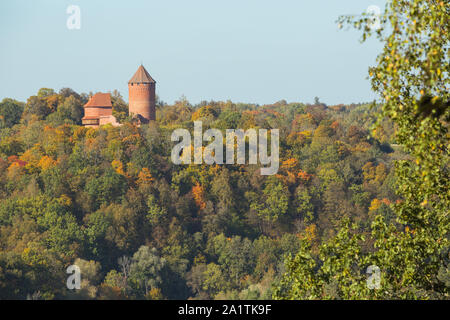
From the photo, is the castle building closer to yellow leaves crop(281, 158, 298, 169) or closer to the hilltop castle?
the hilltop castle

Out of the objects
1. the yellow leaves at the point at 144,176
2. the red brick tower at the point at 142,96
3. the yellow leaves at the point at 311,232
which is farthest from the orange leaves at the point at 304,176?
the red brick tower at the point at 142,96

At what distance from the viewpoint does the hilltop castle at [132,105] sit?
65000 millimetres

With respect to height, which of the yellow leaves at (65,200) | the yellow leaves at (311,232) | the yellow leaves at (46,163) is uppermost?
the yellow leaves at (46,163)

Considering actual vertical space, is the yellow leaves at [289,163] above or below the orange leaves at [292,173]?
above

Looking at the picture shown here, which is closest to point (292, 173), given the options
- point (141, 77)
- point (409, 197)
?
point (141, 77)

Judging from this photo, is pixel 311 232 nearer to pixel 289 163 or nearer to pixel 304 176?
pixel 304 176

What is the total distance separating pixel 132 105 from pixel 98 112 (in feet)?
9.99

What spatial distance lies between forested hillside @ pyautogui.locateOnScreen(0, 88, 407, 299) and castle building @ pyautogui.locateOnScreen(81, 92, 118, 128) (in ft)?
3.50

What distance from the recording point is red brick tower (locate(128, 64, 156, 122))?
216 ft

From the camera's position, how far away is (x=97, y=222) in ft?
174

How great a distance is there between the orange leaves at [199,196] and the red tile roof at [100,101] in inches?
478

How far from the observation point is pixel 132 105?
219 ft

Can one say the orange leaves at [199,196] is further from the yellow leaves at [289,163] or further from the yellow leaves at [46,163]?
the yellow leaves at [46,163]
